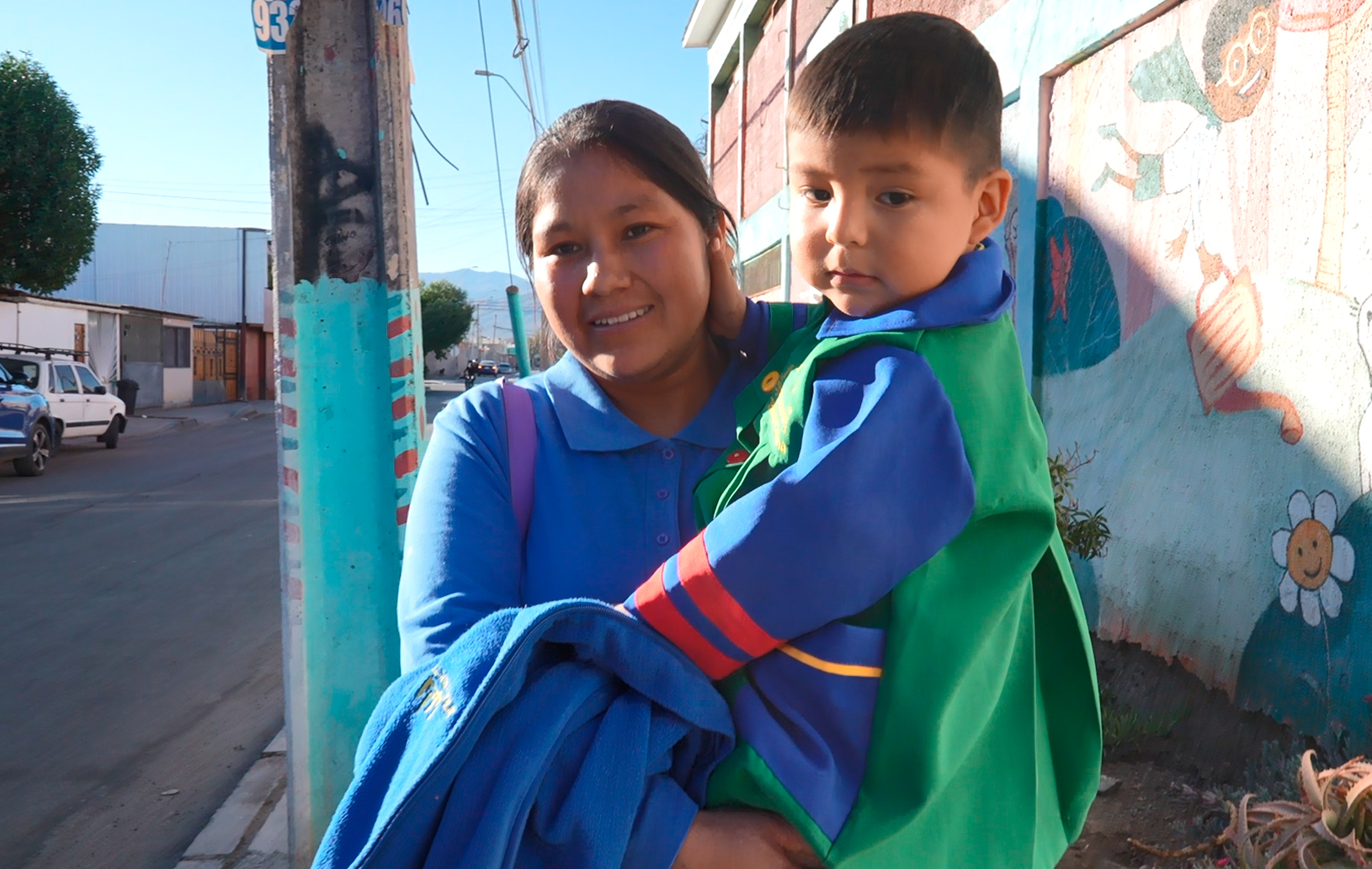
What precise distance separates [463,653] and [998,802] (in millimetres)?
686

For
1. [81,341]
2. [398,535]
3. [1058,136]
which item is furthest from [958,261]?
[81,341]

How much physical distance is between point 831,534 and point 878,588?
0.28 feet

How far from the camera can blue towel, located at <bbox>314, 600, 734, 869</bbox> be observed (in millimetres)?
1021

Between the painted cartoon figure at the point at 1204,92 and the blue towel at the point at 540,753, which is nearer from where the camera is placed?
the blue towel at the point at 540,753

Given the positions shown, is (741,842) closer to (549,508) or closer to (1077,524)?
(549,508)

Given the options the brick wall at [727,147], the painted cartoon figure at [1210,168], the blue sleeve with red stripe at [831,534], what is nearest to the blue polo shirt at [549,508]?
the blue sleeve with red stripe at [831,534]

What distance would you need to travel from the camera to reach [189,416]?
89.2 feet

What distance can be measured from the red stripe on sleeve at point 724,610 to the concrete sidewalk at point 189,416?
23609 mm

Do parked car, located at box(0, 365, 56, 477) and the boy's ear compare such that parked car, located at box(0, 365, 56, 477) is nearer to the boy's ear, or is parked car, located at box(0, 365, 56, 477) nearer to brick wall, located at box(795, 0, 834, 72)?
brick wall, located at box(795, 0, 834, 72)

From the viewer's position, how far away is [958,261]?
1.34 m

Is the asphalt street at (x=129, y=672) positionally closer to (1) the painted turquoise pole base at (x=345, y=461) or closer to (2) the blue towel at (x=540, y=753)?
(1) the painted turquoise pole base at (x=345, y=461)

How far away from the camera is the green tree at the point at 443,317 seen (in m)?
58.9

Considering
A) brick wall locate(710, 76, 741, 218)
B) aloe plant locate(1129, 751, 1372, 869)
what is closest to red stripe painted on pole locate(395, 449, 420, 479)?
aloe plant locate(1129, 751, 1372, 869)

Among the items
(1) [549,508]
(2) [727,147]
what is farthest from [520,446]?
(2) [727,147]
